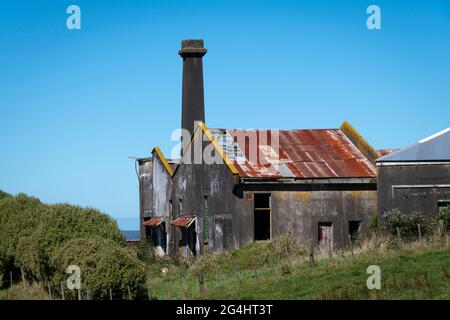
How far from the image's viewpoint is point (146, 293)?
2367cm

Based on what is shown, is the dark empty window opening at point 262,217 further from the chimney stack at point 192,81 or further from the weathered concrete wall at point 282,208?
the chimney stack at point 192,81

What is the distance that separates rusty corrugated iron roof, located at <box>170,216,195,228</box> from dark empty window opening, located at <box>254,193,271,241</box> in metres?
2.83

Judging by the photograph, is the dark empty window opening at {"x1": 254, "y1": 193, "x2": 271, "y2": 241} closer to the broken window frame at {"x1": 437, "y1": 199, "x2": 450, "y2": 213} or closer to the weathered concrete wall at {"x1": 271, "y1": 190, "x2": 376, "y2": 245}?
the weathered concrete wall at {"x1": 271, "y1": 190, "x2": 376, "y2": 245}

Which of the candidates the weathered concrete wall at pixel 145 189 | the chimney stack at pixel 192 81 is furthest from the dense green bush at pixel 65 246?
the chimney stack at pixel 192 81

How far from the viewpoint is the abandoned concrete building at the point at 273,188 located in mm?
32688

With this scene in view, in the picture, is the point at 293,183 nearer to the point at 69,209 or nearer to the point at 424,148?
the point at 424,148

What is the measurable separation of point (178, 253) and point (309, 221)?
21.6 feet

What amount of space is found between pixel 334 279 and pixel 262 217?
12760 mm

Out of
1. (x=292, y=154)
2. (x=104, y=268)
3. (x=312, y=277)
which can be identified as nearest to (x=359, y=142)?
(x=292, y=154)

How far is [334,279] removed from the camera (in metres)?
20.8

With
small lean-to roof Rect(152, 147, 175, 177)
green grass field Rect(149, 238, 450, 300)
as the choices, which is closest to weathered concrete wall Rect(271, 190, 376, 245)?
green grass field Rect(149, 238, 450, 300)

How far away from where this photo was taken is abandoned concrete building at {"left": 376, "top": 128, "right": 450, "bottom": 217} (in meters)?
30.5

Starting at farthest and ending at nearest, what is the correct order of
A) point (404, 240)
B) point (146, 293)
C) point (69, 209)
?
point (404, 240) < point (69, 209) < point (146, 293)
